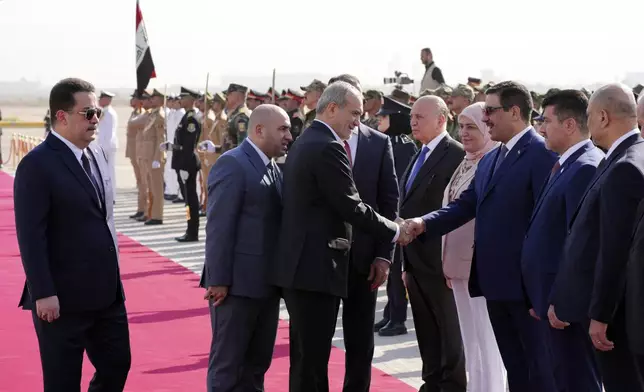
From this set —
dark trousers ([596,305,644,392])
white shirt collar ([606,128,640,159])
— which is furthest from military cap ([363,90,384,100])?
dark trousers ([596,305,644,392])

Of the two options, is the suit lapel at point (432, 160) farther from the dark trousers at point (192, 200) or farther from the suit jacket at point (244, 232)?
the dark trousers at point (192, 200)

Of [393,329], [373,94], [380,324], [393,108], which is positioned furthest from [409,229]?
[373,94]

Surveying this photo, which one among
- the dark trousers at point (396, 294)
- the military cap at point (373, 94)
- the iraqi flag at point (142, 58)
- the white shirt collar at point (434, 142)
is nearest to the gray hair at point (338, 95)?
the white shirt collar at point (434, 142)

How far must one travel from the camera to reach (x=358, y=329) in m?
6.53

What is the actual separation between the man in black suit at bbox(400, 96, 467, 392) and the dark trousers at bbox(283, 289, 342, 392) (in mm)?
899

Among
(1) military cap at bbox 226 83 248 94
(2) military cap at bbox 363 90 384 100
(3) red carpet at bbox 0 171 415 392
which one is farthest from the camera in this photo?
(1) military cap at bbox 226 83 248 94

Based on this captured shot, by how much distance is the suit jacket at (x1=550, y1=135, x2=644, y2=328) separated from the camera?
4586mm

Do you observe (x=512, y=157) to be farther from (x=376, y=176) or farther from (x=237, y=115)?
(x=237, y=115)

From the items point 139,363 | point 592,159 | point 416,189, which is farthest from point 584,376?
point 139,363

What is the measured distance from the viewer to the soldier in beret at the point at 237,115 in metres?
13.7

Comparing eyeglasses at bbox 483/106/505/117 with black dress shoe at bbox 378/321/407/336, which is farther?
black dress shoe at bbox 378/321/407/336

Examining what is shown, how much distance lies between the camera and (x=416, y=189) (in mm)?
7180

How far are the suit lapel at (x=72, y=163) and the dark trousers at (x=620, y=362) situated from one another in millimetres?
2619

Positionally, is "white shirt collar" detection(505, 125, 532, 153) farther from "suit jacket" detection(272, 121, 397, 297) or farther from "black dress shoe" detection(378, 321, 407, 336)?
"black dress shoe" detection(378, 321, 407, 336)
